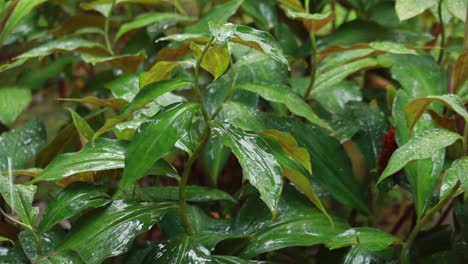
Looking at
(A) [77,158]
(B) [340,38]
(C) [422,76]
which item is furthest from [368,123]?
(A) [77,158]

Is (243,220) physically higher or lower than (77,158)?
lower

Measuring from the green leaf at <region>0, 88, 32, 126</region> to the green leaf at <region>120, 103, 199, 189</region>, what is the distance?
44 centimetres

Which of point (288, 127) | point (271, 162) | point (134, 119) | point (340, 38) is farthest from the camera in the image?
point (340, 38)

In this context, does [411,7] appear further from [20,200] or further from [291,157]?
[20,200]

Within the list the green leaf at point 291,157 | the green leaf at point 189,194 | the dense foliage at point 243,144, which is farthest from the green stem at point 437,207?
the green leaf at point 189,194

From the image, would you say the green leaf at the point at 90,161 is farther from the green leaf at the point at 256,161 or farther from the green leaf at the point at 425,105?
the green leaf at the point at 425,105

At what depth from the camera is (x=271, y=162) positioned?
70 cm

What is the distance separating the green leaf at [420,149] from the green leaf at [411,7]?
0.25 meters

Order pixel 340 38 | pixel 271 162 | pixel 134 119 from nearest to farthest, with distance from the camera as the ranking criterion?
1. pixel 271 162
2. pixel 134 119
3. pixel 340 38

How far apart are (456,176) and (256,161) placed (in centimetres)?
24

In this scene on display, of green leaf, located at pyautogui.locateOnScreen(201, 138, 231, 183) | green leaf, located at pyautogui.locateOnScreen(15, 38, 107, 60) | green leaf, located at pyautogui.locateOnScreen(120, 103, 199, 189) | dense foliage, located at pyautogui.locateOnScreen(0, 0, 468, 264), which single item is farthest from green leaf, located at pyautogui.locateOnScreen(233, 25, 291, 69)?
green leaf, located at pyautogui.locateOnScreen(15, 38, 107, 60)

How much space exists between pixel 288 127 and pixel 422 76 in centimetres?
24

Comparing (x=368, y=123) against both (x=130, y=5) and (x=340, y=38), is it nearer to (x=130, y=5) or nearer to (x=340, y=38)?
(x=340, y=38)

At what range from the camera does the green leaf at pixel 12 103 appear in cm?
105
